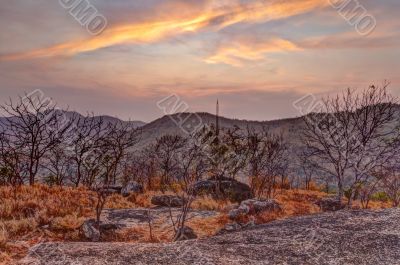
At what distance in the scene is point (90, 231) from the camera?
1534 centimetres

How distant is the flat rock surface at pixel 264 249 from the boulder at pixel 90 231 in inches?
241

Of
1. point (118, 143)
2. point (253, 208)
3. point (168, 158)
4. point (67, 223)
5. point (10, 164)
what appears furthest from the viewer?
point (168, 158)

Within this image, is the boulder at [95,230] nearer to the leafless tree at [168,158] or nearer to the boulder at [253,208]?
the boulder at [253,208]

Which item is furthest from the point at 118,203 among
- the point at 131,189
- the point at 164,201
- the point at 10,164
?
the point at 10,164

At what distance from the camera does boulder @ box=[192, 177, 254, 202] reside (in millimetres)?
32281

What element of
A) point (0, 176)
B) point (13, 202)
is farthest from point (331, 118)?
point (0, 176)

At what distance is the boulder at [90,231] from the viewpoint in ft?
49.6

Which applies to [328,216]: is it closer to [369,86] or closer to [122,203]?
[122,203]

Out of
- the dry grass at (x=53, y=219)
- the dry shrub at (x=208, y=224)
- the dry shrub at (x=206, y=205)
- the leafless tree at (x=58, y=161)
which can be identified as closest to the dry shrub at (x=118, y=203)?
the dry grass at (x=53, y=219)

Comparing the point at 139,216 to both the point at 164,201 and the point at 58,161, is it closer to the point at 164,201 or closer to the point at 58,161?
the point at 164,201

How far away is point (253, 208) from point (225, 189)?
10.4m

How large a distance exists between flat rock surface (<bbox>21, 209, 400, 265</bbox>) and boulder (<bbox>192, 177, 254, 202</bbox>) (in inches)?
855

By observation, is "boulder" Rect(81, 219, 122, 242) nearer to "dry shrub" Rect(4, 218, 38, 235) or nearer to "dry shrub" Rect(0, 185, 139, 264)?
"dry shrub" Rect(0, 185, 139, 264)

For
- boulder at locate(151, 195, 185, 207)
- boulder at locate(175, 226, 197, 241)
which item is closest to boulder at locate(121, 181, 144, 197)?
boulder at locate(151, 195, 185, 207)
